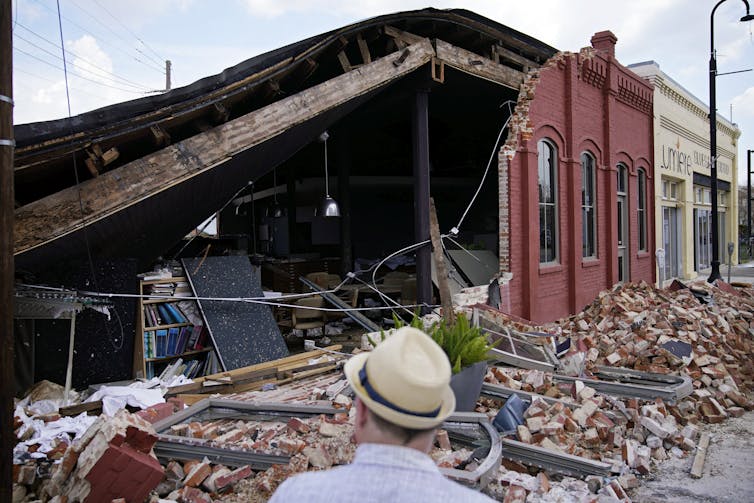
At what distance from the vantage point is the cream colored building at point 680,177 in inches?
701

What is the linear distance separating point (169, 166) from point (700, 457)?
241 inches

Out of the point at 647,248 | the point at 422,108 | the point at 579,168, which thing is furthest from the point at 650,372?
the point at 647,248

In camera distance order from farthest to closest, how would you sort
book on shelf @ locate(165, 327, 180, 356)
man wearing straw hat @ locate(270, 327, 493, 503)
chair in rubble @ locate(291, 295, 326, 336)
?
1. chair in rubble @ locate(291, 295, 326, 336)
2. book on shelf @ locate(165, 327, 180, 356)
3. man wearing straw hat @ locate(270, 327, 493, 503)

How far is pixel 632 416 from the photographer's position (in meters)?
6.30

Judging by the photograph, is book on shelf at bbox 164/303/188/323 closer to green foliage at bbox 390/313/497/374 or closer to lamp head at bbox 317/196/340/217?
green foliage at bbox 390/313/497/374

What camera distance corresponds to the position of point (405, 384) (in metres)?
1.52

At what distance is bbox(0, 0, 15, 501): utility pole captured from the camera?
3.54m

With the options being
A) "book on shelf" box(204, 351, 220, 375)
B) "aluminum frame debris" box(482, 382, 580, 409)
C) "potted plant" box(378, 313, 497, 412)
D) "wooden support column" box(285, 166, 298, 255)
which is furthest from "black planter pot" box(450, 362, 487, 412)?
"wooden support column" box(285, 166, 298, 255)

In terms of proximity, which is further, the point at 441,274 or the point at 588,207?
the point at 588,207

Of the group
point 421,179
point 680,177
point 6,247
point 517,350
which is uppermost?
point 680,177

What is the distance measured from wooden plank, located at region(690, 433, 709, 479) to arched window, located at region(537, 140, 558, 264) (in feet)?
19.4

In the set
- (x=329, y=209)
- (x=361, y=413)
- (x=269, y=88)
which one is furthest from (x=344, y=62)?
(x=361, y=413)

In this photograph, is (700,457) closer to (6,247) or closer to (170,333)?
(170,333)

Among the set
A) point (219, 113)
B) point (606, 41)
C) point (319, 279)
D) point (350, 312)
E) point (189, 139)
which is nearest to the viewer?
point (189, 139)
